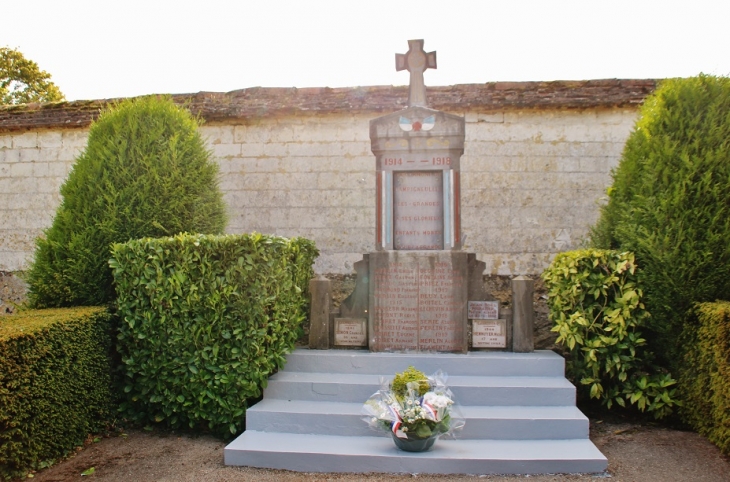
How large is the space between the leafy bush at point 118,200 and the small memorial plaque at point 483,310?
2894 mm

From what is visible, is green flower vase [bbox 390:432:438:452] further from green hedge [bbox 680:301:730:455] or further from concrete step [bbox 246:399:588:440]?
green hedge [bbox 680:301:730:455]

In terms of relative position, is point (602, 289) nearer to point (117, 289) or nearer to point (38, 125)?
point (117, 289)

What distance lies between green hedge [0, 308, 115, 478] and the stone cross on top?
379 cm

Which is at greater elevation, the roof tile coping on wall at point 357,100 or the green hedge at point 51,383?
the roof tile coping on wall at point 357,100

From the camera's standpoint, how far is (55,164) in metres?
9.02

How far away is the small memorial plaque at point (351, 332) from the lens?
6055 millimetres

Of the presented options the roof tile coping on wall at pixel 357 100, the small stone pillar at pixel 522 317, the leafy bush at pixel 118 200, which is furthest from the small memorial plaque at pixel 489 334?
the roof tile coping on wall at pixel 357 100

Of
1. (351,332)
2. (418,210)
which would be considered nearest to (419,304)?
(351,332)

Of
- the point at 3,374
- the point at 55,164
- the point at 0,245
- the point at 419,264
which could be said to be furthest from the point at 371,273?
the point at 0,245

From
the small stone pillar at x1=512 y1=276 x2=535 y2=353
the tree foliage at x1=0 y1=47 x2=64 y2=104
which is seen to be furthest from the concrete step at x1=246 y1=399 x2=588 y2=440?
the tree foliage at x1=0 y1=47 x2=64 y2=104

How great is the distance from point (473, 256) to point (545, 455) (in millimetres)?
2221

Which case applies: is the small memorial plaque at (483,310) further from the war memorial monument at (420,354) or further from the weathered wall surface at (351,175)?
the weathered wall surface at (351,175)

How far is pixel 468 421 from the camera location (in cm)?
474

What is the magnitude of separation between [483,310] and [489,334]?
0.81 feet
